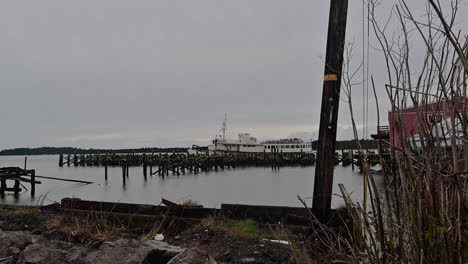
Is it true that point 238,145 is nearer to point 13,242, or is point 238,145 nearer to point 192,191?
point 192,191

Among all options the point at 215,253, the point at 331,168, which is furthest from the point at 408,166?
the point at 215,253

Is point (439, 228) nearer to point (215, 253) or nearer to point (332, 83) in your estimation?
point (332, 83)

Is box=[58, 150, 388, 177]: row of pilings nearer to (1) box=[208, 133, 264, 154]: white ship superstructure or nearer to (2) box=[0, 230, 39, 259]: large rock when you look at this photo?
(1) box=[208, 133, 264, 154]: white ship superstructure

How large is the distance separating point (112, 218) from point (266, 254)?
10.1 feet

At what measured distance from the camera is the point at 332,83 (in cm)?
398

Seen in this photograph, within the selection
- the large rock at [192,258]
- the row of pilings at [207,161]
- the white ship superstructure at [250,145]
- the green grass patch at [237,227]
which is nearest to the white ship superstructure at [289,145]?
the white ship superstructure at [250,145]

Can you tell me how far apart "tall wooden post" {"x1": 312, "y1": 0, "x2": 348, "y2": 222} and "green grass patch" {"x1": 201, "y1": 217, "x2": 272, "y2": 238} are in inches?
49.9

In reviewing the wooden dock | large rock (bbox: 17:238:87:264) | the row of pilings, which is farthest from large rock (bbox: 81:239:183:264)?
the row of pilings

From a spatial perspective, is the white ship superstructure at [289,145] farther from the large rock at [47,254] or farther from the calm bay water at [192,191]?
the large rock at [47,254]

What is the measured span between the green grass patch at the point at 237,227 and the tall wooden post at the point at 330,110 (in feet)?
4.16

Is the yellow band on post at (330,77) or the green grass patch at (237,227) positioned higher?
the yellow band on post at (330,77)

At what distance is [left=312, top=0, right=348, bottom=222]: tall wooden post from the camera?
3928 millimetres

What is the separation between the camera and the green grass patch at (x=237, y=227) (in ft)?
16.5

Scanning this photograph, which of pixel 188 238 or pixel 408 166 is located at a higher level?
pixel 408 166
